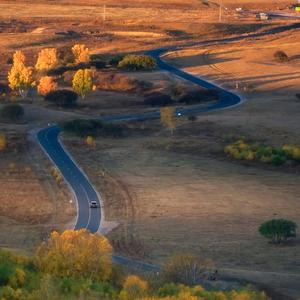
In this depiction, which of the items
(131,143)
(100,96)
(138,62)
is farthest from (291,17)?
(131,143)

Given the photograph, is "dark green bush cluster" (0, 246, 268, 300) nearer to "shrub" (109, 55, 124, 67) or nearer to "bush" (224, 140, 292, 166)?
"bush" (224, 140, 292, 166)

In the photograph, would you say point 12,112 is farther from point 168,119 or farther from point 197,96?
point 197,96

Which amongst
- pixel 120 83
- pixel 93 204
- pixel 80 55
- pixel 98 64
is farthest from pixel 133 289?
pixel 80 55

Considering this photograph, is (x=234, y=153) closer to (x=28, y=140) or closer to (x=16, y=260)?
(x=28, y=140)

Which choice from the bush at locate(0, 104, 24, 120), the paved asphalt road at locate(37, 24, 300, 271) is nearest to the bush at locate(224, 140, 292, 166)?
the paved asphalt road at locate(37, 24, 300, 271)

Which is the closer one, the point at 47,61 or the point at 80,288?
the point at 80,288

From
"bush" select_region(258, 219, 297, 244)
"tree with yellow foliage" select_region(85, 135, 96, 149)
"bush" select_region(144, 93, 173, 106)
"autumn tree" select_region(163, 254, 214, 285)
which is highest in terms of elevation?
"autumn tree" select_region(163, 254, 214, 285)

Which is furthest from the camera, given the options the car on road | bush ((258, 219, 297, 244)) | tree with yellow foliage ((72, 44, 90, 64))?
tree with yellow foliage ((72, 44, 90, 64))

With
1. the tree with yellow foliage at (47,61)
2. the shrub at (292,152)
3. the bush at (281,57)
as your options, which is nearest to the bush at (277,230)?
the shrub at (292,152)
